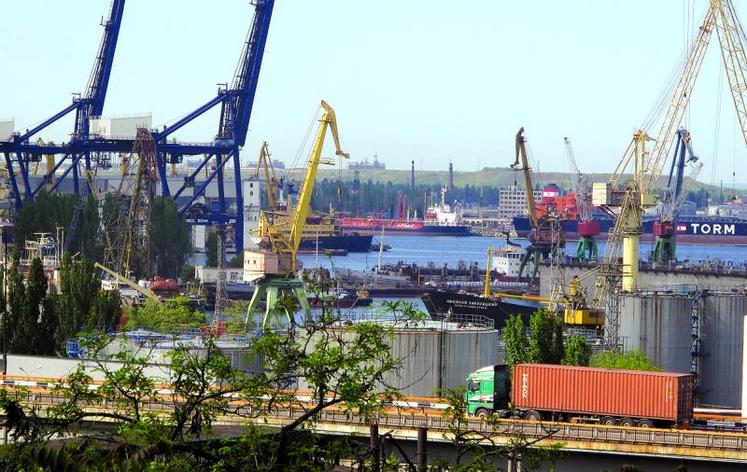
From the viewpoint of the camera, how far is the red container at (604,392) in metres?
38.9

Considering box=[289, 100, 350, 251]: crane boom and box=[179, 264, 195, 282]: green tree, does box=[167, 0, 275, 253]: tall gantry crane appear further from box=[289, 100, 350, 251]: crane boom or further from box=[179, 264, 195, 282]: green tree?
box=[289, 100, 350, 251]: crane boom

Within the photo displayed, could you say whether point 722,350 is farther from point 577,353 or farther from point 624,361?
point 577,353

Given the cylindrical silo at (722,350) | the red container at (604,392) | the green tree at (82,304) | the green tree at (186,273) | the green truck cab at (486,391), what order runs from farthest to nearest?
the green tree at (186,273) < the green tree at (82,304) < the cylindrical silo at (722,350) < the green truck cab at (486,391) < the red container at (604,392)

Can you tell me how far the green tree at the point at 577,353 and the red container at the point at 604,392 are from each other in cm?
1359

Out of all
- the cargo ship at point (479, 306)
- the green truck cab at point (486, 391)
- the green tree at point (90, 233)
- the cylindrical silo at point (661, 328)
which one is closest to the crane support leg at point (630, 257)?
the cargo ship at point (479, 306)

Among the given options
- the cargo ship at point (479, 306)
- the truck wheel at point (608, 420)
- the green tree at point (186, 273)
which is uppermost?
the truck wheel at point (608, 420)

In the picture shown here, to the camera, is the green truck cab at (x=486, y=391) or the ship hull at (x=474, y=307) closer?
the green truck cab at (x=486, y=391)

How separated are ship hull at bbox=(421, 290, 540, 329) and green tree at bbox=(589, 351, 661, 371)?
36360mm

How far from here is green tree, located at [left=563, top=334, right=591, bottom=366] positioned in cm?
5428

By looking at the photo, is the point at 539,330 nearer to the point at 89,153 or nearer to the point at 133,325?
the point at 133,325

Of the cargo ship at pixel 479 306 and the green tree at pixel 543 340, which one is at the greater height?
the green tree at pixel 543 340

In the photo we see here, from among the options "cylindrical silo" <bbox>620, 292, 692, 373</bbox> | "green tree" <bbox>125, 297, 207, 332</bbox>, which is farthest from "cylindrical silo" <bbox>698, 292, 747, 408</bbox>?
"green tree" <bbox>125, 297, 207, 332</bbox>

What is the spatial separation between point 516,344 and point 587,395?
1426 cm

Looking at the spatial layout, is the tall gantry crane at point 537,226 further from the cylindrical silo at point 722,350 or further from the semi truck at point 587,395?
the semi truck at point 587,395
